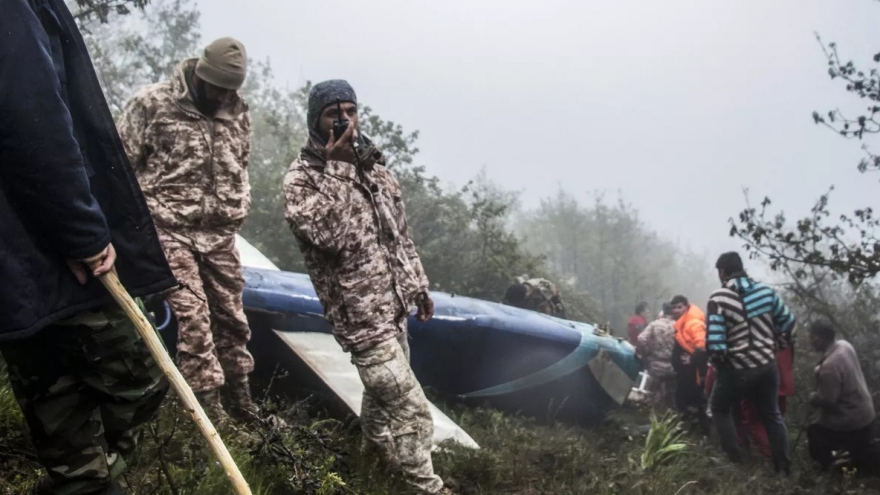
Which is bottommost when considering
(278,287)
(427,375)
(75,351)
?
(427,375)

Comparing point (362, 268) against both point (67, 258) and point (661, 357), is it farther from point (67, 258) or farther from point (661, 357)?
point (661, 357)

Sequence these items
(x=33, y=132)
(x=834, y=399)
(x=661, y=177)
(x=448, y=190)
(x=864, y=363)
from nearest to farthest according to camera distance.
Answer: (x=33, y=132), (x=834, y=399), (x=864, y=363), (x=448, y=190), (x=661, y=177)

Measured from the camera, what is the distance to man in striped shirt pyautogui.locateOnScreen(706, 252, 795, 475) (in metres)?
6.23

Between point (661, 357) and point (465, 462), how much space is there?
20.2ft

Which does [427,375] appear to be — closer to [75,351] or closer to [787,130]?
[75,351]

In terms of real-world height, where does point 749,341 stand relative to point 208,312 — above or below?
above

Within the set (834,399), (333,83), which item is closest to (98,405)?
(333,83)

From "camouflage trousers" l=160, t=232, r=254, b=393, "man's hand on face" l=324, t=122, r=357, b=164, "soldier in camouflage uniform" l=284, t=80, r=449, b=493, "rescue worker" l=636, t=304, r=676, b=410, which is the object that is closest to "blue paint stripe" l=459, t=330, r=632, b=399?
"rescue worker" l=636, t=304, r=676, b=410

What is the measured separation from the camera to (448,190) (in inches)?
565

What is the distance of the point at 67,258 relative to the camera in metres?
1.79

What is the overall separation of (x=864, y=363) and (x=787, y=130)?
19695cm

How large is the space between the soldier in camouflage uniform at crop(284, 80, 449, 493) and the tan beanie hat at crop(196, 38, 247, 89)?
1.48 ft

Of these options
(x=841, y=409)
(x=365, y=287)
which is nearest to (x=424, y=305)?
(x=365, y=287)

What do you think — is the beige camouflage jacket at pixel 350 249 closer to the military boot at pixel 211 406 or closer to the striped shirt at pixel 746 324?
the military boot at pixel 211 406
